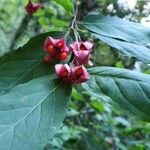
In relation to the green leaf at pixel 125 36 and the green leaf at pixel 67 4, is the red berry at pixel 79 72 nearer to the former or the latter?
the green leaf at pixel 125 36

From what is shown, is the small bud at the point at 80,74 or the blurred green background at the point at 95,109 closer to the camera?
the small bud at the point at 80,74

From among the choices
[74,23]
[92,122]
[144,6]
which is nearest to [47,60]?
[74,23]

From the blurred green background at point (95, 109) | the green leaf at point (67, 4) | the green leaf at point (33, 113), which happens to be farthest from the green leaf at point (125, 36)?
the blurred green background at point (95, 109)

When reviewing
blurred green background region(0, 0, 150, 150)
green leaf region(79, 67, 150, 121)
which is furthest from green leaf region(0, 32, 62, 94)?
blurred green background region(0, 0, 150, 150)

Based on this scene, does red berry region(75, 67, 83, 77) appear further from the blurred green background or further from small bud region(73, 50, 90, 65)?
the blurred green background

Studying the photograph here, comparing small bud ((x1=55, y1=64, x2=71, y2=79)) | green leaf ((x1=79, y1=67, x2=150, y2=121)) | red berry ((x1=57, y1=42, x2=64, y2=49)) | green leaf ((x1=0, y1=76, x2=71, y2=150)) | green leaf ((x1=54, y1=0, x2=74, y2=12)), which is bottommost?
green leaf ((x1=0, y1=76, x2=71, y2=150))

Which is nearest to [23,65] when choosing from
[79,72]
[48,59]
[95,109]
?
[48,59]
